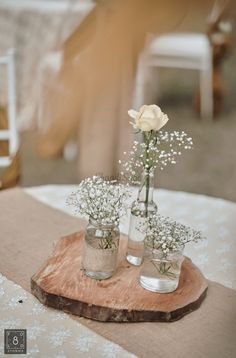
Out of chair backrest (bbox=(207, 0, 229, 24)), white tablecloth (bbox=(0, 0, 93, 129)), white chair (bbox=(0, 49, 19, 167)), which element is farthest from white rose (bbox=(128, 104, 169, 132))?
chair backrest (bbox=(207, 0, 229, 24))

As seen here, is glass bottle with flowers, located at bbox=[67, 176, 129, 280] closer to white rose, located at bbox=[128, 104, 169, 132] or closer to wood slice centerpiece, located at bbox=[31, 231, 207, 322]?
wood slice centerpiece, located at bbox=[31, 231, 207, 322]

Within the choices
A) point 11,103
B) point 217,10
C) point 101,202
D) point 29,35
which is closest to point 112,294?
point 101,202

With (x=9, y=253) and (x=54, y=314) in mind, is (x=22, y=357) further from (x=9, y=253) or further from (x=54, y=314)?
(x=9, y=253)

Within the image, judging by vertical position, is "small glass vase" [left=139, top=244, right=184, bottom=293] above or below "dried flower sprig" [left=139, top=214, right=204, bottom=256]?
below

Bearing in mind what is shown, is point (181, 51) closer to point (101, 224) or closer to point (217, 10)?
point (217, 10)

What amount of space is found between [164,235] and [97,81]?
2068mm

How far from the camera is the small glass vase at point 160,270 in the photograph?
997 mm

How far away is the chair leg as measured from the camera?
393 cm

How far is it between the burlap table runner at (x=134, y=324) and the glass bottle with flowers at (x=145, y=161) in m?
0.19

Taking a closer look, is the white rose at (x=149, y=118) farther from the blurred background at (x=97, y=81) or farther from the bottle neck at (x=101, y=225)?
the blurred background at (x=97, y=81)

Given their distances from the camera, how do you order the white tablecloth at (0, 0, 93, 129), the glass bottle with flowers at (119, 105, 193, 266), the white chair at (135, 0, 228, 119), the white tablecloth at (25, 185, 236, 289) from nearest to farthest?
1. the glass bottle with flowers at (119, 105, 193, 266)
2. the white tablecloth at (25, 185, 236, 289)
3. the white tablecloth at (0, 0, 93, 129)
4. the white chair at (135, 0, 228, 119)

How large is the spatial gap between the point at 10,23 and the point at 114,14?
2.98 feet

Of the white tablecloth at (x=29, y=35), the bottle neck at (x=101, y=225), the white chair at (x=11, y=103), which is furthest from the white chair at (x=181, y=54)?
the bottle neck at (x=101, y=225)

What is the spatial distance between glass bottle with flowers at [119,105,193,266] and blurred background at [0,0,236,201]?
3.84 ft
